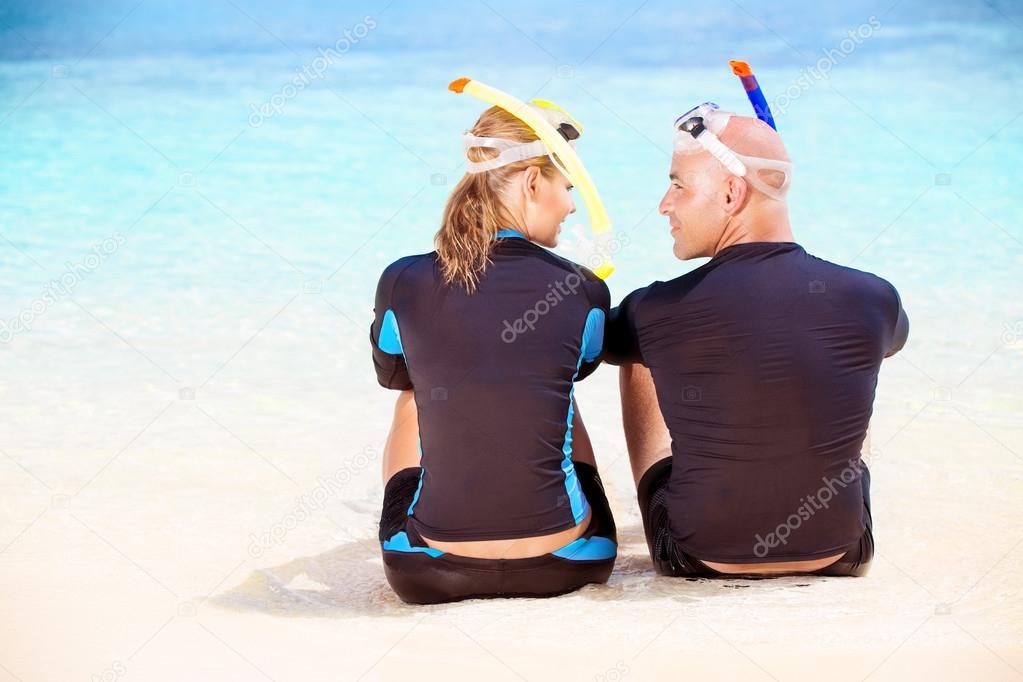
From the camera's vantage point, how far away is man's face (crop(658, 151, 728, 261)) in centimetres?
249

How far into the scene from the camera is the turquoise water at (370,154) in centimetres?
527

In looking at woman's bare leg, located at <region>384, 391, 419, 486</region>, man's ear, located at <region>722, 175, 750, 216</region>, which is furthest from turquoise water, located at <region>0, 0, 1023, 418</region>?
man's ear, located at <region>722, 175, 750, 216</region>

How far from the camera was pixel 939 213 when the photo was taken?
7320 millimetres

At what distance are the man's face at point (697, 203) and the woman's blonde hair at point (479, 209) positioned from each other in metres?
0.29

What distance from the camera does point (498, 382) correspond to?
2.28m

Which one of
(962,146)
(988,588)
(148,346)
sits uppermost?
(988,588)

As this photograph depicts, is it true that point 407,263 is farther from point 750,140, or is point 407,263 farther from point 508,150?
point 750,140

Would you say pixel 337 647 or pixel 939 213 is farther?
pixel 939 213

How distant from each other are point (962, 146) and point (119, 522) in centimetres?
755

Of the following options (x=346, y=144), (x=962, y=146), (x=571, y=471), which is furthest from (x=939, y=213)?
(x=571, y=471)

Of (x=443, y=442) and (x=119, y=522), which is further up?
(x=443, y=442)

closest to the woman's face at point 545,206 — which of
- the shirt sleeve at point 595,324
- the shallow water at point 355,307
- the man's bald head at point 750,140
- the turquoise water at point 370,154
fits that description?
the shirt sleeve at point 595,324

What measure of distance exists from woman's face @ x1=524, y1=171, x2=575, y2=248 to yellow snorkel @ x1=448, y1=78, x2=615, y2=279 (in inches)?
1.5

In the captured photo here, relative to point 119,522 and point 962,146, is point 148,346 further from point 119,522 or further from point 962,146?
point 962,146
